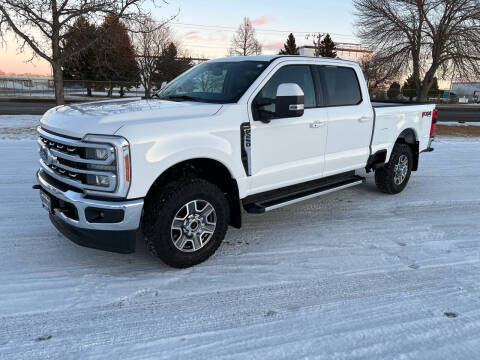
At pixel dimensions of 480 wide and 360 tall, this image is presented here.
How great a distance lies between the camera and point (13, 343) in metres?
2.60

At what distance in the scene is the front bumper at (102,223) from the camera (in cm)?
312

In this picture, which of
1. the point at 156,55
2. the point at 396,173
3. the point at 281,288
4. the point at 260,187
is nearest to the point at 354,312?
the point at 281,288

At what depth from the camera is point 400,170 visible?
6.25 meters

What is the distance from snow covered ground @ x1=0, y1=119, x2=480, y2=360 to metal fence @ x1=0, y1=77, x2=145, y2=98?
1403 inches

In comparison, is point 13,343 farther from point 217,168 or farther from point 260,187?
point 260,187

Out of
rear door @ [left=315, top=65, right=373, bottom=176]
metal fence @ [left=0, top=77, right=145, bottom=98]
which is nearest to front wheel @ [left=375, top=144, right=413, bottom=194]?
rear door @ [left=315, top=65, right=373, bottom=176]

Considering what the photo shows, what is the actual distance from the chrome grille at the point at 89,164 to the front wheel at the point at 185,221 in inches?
15.6

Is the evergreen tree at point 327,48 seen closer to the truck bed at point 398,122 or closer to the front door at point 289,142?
the truck bed at point 398,122

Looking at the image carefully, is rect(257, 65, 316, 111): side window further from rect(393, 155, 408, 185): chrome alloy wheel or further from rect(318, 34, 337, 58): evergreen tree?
rect(318, 34, 337, 58): evergreen tree

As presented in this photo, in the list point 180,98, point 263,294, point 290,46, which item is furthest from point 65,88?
point 263,294

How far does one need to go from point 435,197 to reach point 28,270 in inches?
224

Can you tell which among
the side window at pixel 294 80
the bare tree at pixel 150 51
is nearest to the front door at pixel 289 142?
the side window at pixel 294 80

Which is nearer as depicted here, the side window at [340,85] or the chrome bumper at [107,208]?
the chrome bumper at [107,208]

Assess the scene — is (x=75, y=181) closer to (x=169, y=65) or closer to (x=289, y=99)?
(x=289, y=99)
